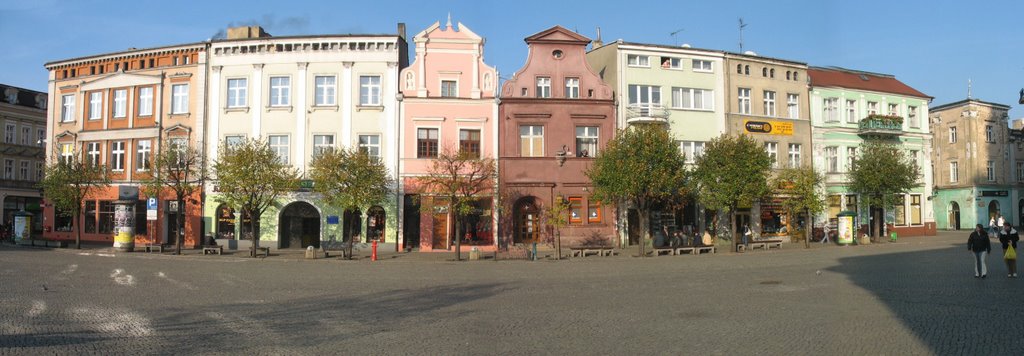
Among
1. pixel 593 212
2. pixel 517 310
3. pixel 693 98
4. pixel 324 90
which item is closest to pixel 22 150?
pixel 324 90

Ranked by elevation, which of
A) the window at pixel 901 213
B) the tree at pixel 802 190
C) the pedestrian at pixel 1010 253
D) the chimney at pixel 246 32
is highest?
the chimney at pixel 246 32

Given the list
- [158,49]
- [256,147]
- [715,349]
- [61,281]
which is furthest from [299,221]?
[715,349]

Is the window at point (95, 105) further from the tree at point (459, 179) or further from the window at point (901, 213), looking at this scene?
the window at point (901, 213)

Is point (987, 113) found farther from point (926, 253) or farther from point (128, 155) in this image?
point (128, 155)

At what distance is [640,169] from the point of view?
33.2 m

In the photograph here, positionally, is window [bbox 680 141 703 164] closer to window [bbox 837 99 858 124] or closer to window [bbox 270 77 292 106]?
window [bbox 837 99 858 124]

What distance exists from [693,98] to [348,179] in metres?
22.7

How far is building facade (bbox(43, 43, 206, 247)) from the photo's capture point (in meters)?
41.5

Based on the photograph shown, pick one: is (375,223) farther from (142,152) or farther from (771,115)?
(771,115)

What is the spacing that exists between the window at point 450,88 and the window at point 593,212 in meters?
9.88

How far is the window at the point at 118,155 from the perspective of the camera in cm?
4341

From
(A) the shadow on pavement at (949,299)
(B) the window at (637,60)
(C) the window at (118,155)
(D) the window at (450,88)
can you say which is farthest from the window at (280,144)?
(A) the shadow on pavement at (949,299)

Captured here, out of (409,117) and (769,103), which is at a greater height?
(769,103)

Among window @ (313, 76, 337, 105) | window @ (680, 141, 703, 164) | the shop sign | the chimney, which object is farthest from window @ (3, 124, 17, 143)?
the shop sign
